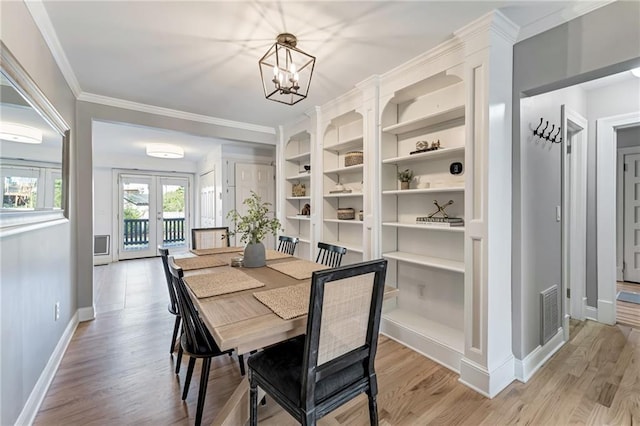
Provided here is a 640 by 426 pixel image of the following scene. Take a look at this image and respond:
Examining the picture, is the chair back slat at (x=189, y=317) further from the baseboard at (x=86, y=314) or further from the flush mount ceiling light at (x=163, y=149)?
the flush mount ceiling light at (x=163, y=149)

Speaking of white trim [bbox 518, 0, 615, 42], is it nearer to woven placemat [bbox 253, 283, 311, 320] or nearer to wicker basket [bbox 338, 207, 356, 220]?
wicker basket [bbox 338, 207, 356, 220]

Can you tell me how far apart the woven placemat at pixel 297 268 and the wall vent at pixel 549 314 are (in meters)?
1.81

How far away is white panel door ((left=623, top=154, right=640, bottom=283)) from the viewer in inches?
179

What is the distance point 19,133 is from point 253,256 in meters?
1.53

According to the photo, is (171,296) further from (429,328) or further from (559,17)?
(559,17)

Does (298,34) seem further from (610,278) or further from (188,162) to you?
(188,162)

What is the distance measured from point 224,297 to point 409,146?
88.5 inches

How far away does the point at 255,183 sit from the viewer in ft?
19.4

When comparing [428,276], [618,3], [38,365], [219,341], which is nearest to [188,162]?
[38,365]

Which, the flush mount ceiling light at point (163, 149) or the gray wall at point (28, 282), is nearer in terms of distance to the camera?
the gray wall at point (28, 282)

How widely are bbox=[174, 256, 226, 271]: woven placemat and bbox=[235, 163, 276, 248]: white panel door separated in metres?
2.87

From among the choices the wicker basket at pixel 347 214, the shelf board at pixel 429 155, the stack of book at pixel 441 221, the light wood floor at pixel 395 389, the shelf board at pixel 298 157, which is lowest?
the light wood floor at pixel 395 389

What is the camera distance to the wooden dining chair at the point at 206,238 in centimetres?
333

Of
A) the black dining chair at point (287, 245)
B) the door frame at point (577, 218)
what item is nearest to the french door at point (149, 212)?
the black dining chair at point (287, 245)
